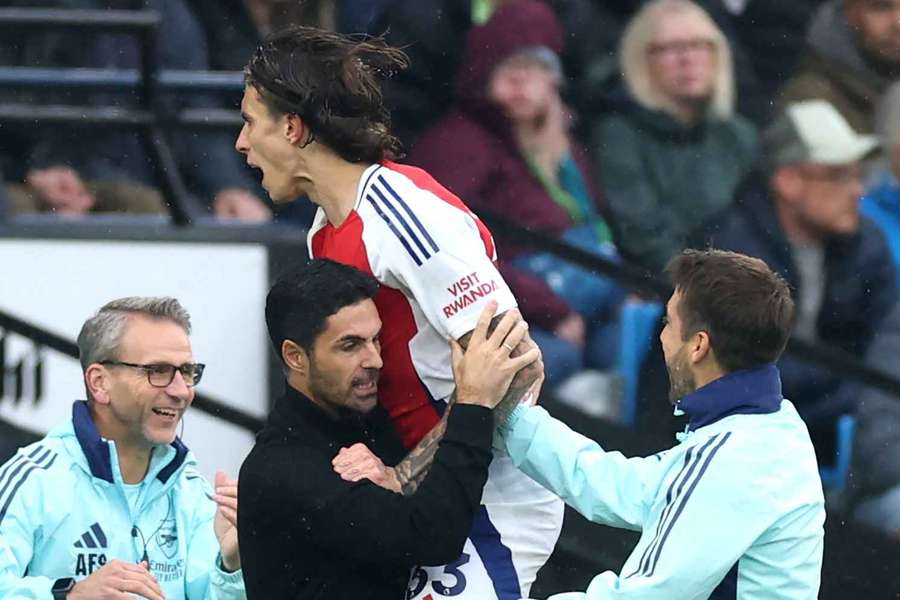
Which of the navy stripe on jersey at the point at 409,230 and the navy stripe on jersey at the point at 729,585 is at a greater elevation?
the navy stripe on jersey at the point at 409,230

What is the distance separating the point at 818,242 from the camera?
297 inches

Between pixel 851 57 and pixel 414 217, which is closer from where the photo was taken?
pixel 414 217

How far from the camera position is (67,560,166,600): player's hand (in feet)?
15.4

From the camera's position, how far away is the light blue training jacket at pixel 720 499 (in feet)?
12.8

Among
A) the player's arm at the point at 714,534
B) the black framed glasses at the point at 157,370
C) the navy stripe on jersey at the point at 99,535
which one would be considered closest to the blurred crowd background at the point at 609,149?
the black framed glasses at the point at 157,370

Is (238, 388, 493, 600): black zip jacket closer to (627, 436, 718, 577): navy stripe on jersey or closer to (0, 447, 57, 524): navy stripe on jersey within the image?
(627, 436, 718, 577): navy stripe on jersey

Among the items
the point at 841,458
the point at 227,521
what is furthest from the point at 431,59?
the point at 227,521

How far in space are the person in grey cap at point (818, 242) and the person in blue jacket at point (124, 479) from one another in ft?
8.89

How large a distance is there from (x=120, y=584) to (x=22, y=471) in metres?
0.49

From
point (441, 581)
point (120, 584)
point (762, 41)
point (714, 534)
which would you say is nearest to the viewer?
point (714, 534)

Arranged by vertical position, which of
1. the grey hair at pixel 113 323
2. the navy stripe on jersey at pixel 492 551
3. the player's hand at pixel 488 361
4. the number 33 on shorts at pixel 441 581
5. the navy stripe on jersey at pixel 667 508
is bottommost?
the grey hair at pixel 113 323

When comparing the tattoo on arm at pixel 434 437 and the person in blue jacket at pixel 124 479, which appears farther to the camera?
the person in blue jacket at pixel 124 479

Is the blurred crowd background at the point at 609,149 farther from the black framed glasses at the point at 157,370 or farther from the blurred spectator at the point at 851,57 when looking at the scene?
the black framed glasses at the point at 157,370

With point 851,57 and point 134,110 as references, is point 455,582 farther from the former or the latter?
point 851,57
